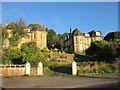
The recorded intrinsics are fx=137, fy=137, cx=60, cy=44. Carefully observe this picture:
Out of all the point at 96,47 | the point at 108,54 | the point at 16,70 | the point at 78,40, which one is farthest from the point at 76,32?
the point at 16,70

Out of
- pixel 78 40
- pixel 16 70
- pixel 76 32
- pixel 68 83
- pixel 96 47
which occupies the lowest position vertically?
pixel 68 83

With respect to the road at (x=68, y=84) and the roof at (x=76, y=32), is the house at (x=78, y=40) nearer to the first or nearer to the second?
the roof at (x=76, y=32)

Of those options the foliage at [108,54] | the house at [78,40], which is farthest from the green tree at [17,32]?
the foliage at [108,54]

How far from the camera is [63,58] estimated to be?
3209cm

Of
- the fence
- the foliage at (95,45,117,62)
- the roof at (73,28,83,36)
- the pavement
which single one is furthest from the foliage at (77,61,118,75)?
the roof at (73,28,83,36)

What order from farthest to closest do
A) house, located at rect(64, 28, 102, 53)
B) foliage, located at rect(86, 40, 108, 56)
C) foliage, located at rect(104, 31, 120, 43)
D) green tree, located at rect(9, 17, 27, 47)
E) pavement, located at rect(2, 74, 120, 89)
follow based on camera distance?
foliage, located at rect(104, 31, 120, 43) < house, located at rect(64, 28, 102, 53) < green tree, located at rect(9, 17, 27, 47) < foliage, located at rect(86, 40, 108, 56) < pavement, located at rect(2, 74, 120, 89)

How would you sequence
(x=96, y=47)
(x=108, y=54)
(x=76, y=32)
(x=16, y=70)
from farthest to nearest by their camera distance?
(x=76, y=32) → (x=96, y=47) → (x=108, y=54) → (x=16, y=70)

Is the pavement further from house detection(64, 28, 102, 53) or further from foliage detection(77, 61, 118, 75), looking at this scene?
house detection(64, 28, 102, 53)

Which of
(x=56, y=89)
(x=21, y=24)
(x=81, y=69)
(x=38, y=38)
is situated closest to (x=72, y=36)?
(x=38, y=38)

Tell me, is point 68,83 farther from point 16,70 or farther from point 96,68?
point 16,70

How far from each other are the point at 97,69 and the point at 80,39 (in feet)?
106

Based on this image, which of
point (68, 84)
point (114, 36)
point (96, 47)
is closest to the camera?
point (68, 84)

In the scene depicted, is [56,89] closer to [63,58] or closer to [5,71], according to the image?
[5,71]

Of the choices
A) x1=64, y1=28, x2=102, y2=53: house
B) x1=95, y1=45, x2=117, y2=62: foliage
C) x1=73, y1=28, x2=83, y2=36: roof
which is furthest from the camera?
x1=73, y1=28, x2=83, y2=36: roof
